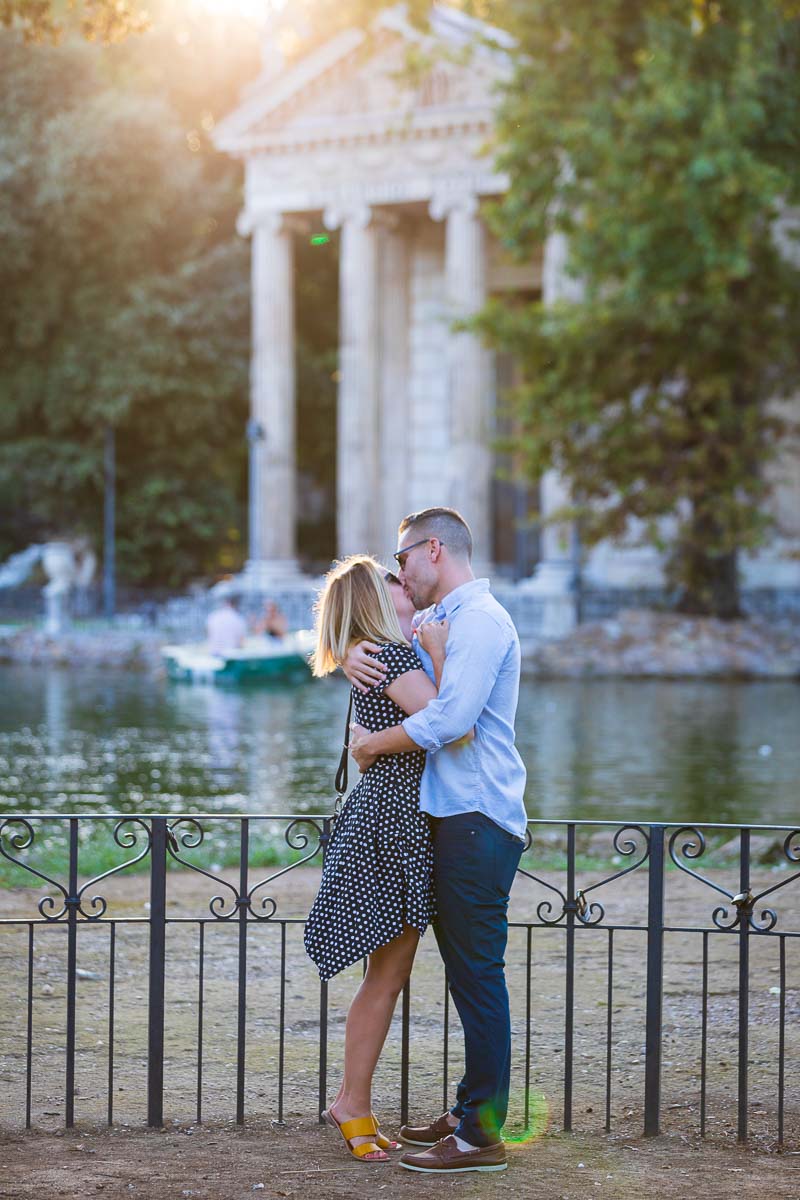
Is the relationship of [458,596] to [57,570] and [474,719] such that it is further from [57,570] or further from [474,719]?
[57,570]

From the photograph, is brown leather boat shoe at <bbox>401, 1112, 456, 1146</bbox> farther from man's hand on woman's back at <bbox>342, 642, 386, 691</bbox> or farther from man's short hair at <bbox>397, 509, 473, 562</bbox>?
man's short hair at <bbox>397, 509, 473, 562</bbox>

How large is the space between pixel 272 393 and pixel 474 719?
38600 mm

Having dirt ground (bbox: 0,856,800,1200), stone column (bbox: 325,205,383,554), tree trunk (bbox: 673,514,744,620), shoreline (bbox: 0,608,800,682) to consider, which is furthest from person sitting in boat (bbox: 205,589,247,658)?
dirt ground (bbox: 0,856,800,1200)

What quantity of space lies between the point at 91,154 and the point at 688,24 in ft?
67.5

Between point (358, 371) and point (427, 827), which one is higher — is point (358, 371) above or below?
above

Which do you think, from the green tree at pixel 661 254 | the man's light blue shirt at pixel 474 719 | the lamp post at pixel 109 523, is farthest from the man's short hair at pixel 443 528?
the lamp post at pixel 109 523

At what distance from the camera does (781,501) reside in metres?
40.6

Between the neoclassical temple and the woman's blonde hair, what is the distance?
32738 millimetres

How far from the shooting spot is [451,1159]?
534cm

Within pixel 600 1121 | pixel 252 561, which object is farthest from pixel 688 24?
pixel 600 1121

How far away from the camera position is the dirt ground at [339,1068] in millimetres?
5248

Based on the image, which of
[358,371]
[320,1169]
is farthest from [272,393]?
[320,1169]

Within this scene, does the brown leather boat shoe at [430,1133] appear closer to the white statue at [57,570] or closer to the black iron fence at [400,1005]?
the black iron fence at [400,1005]

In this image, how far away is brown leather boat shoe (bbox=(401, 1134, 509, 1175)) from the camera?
534 centimetres
